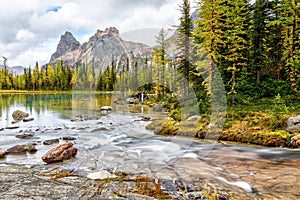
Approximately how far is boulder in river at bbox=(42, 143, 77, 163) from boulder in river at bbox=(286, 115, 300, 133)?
40.1 feet

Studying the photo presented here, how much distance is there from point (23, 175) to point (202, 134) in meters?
10.8

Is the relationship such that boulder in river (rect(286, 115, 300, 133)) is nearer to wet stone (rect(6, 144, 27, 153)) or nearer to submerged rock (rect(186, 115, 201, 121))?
submerged rock (rect(186, 115, 201, 121))

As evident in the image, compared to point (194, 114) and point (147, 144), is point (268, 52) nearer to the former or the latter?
point (194, 114)

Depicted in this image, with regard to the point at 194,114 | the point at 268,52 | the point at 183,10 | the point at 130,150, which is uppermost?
the point at 183,10

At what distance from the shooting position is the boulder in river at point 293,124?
13.6 metres

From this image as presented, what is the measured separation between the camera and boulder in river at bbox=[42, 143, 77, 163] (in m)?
10.3

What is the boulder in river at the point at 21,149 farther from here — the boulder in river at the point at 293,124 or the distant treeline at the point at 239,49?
the boulder in river at the point at 293,124

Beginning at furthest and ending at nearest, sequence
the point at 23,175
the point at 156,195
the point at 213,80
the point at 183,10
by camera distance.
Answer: the point at 183,10 < the point at 213,80 < the point at 23,175 < the point at 156,195

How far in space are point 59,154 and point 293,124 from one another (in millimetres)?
13096

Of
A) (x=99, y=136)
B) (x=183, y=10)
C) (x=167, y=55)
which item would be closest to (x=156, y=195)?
(x=99, y=136)

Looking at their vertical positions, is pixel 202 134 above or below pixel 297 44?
below

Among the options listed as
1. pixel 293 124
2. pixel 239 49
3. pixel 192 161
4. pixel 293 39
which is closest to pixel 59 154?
pixel 192 161

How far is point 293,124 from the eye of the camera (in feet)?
45.6

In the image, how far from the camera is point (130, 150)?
43.3 ft
